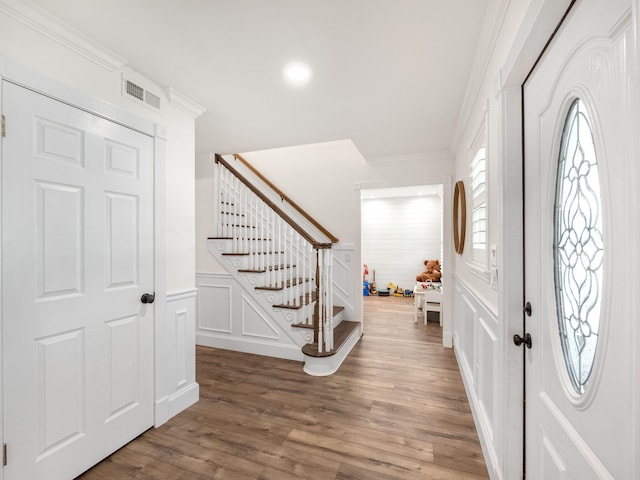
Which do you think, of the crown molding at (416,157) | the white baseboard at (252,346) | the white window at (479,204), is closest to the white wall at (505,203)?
the white window at (479,204)

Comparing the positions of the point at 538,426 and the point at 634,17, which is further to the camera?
the point at 538,426

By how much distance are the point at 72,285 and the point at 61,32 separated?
1325 mm

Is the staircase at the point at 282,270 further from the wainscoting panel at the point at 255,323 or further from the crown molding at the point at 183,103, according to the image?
the crown molding at the point at 183,103

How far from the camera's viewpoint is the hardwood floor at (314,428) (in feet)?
5.34

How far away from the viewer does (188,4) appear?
4.50 ft

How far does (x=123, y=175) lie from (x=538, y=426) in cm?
251

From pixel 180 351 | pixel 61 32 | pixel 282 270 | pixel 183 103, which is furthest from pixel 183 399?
pixel 61 32

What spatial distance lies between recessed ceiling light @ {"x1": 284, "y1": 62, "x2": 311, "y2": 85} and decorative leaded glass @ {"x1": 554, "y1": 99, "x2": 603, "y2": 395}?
1.49 m

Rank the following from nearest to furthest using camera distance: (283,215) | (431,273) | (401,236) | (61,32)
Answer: (61,32), (283,215), (431,273), (401,236)

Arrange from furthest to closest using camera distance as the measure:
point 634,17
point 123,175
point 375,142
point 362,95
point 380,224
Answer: point 380,224 < point 375,142 < point 362,95 < point 123,175 < point 634,17

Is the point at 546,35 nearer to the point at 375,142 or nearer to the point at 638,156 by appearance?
the point at 638,156

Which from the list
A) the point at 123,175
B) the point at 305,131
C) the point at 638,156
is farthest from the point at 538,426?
the point at 305,131

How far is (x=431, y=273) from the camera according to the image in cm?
630

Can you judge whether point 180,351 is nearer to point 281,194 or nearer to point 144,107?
point 144,107
